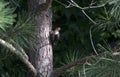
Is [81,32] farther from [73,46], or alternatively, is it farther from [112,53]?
[112,53]

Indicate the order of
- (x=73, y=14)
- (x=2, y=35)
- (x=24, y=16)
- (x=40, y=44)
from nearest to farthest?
1. (x=2, y=35)
2. (x=24, y=16)
3. (x=40, y=44)
4. (x=73, y=14)

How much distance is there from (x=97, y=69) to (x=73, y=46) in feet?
1.83

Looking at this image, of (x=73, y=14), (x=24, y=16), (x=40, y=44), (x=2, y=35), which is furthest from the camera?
(x=73, y=14)

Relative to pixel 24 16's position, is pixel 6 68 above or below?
below

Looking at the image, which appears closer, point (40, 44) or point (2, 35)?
point (2, 35)

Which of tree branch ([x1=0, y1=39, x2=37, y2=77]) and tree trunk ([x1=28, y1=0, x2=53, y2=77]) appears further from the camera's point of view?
tree trunk ([x1=28, y1=0, x2=53, y2=77])

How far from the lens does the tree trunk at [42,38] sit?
1585 mm

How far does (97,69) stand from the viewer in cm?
149

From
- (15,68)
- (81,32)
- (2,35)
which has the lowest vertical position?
(15,68)

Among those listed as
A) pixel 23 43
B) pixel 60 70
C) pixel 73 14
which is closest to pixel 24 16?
pixel 23 43

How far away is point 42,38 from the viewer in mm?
1596

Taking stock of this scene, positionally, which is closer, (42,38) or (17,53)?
(17,53)

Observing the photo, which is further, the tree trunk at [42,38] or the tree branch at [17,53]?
the tree trunk at [42,38]

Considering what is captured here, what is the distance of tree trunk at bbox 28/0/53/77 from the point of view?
1585 millimetres
